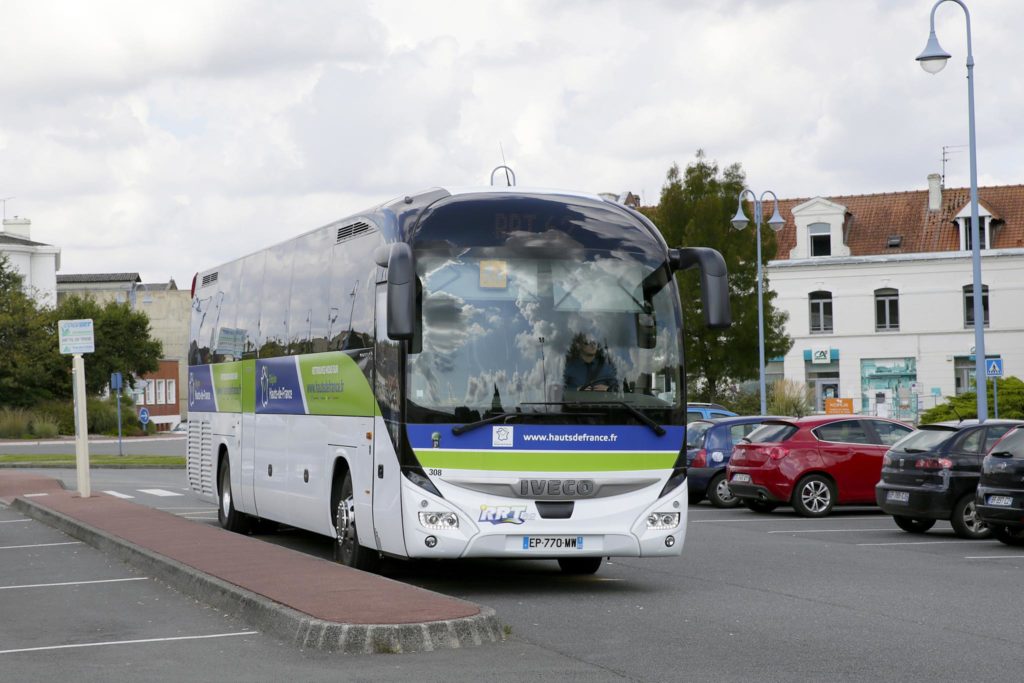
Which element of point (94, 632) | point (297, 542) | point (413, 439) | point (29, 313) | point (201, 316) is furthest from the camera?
point (29, 313)

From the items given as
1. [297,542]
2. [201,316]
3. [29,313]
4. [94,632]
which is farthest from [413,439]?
[29,313]

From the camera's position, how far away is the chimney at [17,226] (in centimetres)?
11007

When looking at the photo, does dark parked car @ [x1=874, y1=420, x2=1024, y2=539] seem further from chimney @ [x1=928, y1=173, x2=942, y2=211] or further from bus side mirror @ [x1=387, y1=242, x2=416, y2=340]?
chimney @ [x1=928, y1=173, x2=942, y2=211]

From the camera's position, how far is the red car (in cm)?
2300

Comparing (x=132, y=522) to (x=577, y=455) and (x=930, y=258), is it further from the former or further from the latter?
(x=930, y=258)

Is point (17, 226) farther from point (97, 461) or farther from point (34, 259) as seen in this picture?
point (97, 461)

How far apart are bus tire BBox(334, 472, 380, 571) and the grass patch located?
2893cm

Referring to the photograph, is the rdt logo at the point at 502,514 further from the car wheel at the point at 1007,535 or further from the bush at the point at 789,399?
the bush at the point at 789,399

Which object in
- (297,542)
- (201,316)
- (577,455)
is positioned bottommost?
(297,542)

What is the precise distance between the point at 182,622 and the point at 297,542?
7545mm

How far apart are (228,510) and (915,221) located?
5152cm

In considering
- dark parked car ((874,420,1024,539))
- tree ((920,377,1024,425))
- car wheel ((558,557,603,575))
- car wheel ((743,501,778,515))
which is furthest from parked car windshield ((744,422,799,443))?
tree ((920,377,1024,425))

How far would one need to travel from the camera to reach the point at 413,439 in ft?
41.2

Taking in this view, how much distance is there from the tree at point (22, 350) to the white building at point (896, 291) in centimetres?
3219
